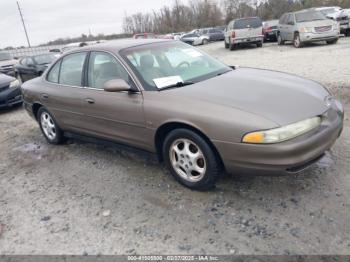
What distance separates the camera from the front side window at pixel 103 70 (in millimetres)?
4168

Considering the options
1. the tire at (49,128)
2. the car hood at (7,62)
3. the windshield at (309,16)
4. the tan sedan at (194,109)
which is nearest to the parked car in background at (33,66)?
the car hood at (7,62)

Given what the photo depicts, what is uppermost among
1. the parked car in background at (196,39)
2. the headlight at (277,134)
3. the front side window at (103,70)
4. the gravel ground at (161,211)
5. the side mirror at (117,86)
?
the front side window at (103,70)

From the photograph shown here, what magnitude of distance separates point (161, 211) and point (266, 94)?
62.9 inches

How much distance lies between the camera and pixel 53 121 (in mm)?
5484

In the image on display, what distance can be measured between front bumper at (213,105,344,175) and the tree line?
149 feet

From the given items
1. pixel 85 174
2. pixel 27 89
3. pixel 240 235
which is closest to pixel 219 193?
pixel 240 235

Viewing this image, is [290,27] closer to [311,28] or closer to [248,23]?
[311,28]

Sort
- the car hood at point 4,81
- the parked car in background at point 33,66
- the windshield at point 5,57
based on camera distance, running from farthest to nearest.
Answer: the windshield at point 5,57, the parked car in background at point 33,66, the car hood at point 4,81

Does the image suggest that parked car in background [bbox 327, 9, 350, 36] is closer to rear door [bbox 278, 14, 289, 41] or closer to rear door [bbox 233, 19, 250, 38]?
rear door [bbox 278, 14, 289, 41]

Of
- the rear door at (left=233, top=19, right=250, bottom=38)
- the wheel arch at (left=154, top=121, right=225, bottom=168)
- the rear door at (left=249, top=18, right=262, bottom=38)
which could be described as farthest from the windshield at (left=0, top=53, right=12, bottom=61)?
the wheel arch at (left=154, top=121, right=225, bottom=168)

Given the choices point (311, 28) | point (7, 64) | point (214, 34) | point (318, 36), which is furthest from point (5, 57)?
point (214, 34)

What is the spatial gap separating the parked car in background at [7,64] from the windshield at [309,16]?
14.1m

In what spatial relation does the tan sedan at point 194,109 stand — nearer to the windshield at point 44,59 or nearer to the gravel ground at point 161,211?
the gravel ground at point 161,211

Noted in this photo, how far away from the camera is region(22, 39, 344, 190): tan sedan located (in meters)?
3.11
